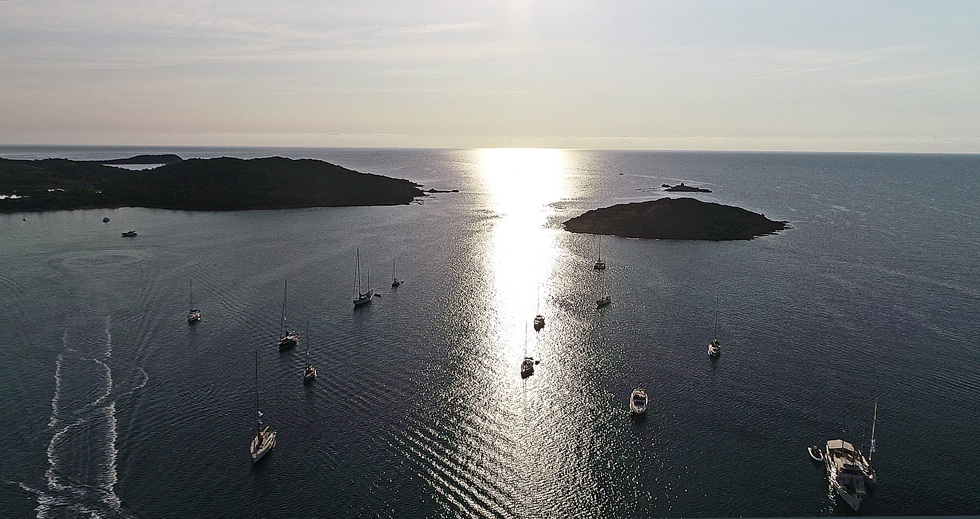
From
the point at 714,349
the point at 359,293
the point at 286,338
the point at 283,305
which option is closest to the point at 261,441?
the point at 286,338

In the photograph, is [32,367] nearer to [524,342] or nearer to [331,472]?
[331,472]

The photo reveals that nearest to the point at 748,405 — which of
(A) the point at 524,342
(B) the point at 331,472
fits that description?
(A) the point at 524,342

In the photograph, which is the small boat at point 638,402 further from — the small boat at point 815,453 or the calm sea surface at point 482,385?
the small boat at point 815,453

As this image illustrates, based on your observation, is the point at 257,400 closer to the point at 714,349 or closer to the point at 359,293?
the point at 359,293

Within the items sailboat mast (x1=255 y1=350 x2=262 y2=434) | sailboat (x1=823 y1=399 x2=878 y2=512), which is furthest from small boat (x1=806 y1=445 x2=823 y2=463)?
sailboat mast (x1=255 y1=350 x2=262 y2=434)

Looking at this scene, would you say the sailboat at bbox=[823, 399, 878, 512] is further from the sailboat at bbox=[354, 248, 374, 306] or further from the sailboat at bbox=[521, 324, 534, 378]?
the sailboat at bbox=[354, 248, 374, 306]
